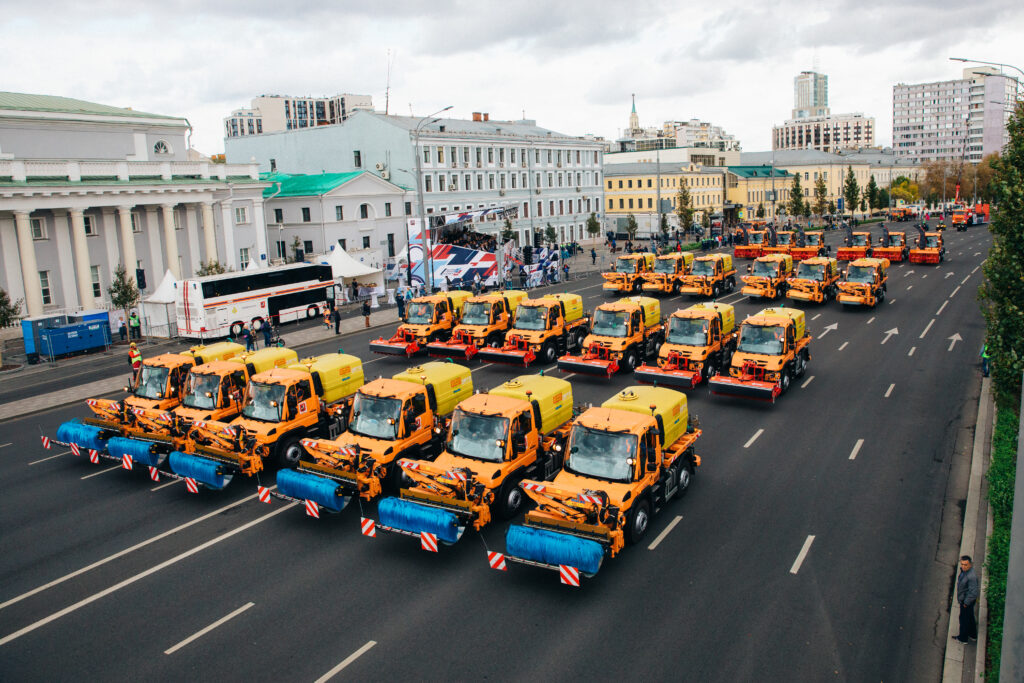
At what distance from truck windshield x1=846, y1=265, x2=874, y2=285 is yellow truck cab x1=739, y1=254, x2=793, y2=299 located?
12.1 feet

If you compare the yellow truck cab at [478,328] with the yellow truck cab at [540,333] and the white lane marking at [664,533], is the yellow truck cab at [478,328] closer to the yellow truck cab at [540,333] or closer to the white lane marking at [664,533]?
the yellow truck cab at [540,333]

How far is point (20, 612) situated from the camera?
12.6 metres

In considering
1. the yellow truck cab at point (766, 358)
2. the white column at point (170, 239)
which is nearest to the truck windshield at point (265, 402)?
the yellow truck cab at point (766, 358)

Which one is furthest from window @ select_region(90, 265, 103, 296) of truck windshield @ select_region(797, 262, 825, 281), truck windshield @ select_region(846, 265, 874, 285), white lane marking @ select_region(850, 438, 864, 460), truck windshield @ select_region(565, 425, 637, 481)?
white lane marking @ select_region(850, 438, 864, 460)

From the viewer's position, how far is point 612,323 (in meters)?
26.1

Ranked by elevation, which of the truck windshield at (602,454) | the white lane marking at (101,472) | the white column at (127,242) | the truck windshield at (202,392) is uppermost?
the white column at (127,242)

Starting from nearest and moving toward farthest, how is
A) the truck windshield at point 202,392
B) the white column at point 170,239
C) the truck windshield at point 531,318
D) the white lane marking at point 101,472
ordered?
1. the white lane marking at point 101,472
2. the truck windshield at point 202,392
3. the truck windshield at point 531,318
4. the white column at point 170,239

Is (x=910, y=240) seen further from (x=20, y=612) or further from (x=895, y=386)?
(x=20, y=612)

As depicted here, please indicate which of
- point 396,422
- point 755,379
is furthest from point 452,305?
point 396,422

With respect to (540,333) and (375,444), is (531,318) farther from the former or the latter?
(375,444)

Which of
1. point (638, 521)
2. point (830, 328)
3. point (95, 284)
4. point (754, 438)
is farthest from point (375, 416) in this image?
point (95, 284)

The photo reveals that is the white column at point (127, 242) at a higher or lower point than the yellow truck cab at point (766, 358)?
higher

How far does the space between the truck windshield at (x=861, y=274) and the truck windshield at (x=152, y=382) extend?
104 ft

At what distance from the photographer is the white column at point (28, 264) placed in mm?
41125
